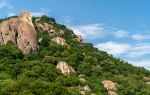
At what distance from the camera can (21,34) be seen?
164250 millimetres

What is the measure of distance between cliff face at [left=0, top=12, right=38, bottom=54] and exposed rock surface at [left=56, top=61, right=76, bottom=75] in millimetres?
12604

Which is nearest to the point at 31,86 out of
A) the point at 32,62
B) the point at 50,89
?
the point at 50,89

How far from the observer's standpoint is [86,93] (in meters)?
140

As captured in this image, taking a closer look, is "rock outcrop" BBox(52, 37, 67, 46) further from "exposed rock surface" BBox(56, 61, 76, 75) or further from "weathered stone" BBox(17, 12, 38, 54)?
"exposed rock surface" BBox(56, 61, 76, 75)

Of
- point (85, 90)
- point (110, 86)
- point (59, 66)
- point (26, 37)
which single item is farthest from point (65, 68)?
point (26, 37)

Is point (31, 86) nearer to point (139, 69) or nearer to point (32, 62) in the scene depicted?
point (32, 62)

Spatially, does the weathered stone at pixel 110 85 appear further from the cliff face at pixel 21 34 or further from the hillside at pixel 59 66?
the cliff face at pixel 21 34

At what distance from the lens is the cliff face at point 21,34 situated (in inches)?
6398

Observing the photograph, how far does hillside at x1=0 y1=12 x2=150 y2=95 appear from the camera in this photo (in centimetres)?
14488

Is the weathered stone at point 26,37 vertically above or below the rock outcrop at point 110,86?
above

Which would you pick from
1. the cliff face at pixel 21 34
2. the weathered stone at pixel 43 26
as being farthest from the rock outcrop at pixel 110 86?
the weathered stone at pixel 43 26

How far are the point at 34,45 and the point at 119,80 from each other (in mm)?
26688

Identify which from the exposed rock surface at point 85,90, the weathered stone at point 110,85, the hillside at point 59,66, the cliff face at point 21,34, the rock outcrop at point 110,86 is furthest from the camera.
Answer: the cliff face at point 21,34

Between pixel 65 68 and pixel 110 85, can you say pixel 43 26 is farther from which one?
pixel 110 85
